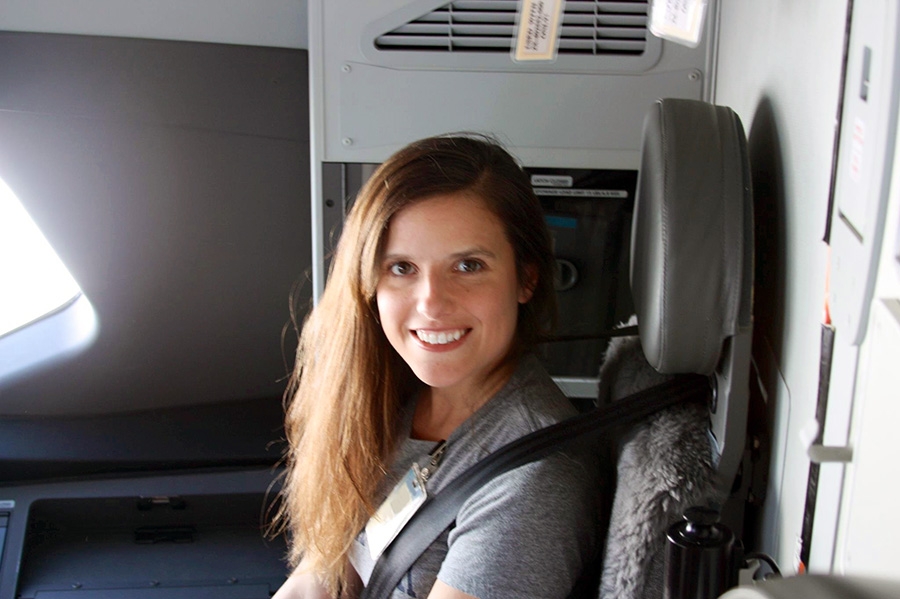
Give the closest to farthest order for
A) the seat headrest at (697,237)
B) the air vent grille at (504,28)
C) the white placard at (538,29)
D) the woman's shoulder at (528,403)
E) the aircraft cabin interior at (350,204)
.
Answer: the aircraft cabin interior at (350,204) → the seat headrest at (697,237) → the woman's shoulder at (528,403) → the white placard at (538,29) → the air vent grille at (504,28)

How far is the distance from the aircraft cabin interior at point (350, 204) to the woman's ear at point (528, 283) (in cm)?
15

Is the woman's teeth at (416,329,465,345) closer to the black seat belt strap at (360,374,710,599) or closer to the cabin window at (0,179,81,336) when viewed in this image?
the black seat belt strap at (360,374,710,599)

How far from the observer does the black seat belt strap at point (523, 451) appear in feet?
Result: 4.12

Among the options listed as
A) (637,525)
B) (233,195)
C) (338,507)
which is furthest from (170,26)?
(637,525)

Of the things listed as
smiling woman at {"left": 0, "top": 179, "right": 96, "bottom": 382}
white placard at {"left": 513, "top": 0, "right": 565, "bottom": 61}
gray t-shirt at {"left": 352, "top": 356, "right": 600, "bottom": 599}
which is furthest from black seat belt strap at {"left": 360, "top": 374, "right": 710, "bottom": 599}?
smiling woman at {"left": 0, "top": 179, "right": 96, "bottom": 382}

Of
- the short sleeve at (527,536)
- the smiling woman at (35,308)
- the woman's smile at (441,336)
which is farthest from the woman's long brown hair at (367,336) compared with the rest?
the smiling woman at (35,308)

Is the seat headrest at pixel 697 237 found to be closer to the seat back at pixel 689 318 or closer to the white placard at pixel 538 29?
the seat back at pixel 689 318

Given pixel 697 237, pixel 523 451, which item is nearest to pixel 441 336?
pixel 523 451

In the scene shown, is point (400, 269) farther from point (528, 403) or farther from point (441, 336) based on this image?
point (528, 403)

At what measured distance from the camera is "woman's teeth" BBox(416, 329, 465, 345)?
1418mm

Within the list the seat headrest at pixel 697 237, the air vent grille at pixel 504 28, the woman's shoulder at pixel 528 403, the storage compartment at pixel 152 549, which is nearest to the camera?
the seat headrest at pixel 697 237

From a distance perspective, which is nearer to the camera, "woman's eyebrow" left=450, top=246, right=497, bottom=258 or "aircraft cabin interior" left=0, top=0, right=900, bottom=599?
"aircraft cabin interior" left=0, top=0, right=900, bottom=599

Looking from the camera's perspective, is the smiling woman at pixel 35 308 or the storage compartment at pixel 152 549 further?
the smiling woman at pixel 35 308

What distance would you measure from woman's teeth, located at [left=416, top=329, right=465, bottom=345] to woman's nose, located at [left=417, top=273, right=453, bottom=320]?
4cm
